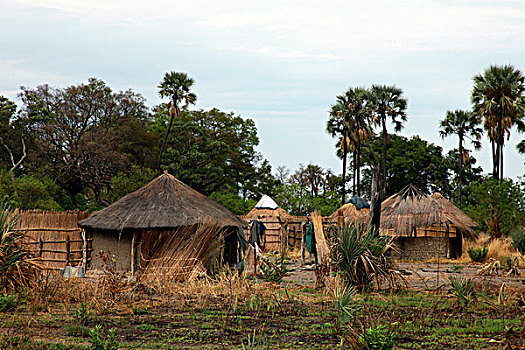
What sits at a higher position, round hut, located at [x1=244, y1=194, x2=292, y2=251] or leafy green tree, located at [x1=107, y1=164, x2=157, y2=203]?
leafy green tree, located at [x1=107, y1=164, x2=157, y2=203]

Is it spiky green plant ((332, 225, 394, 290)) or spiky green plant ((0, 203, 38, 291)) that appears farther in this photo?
spiky green plant ((332, 225, 394, 290))

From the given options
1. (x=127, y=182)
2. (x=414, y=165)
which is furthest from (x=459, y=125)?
(x=127, y=182)

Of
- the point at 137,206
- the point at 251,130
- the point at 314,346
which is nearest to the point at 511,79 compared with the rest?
the point at 251,130

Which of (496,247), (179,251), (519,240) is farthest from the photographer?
(496,247)

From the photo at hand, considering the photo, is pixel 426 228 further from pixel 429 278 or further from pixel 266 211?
pixel 429 278

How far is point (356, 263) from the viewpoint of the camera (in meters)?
12.9

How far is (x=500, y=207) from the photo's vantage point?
28.2 meters

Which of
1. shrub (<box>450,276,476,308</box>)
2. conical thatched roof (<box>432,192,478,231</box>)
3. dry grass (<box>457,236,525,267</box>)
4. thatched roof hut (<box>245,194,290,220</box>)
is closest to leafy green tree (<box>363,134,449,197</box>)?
thatched roof hut (<box>245,194,290,220</box>)

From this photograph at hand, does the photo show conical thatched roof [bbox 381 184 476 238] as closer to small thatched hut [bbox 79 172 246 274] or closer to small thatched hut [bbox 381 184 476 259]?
Answer: small thatched hut [bbox 381 184 476 259]

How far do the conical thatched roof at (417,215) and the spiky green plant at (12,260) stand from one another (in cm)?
1865

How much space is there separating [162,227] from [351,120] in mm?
28469

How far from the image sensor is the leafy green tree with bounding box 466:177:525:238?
2767 centimetres

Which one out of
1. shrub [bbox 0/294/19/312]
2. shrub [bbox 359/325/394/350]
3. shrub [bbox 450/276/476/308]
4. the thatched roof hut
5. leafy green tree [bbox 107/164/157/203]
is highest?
leafy green tree [bbox 107/164/157/203]

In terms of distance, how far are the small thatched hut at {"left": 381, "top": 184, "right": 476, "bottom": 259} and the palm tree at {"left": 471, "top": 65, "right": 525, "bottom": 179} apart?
31.3 feet
